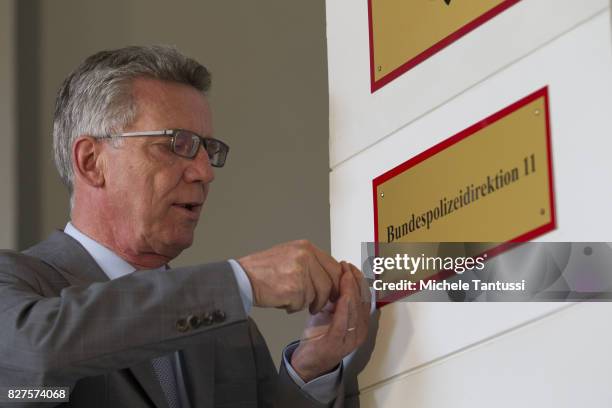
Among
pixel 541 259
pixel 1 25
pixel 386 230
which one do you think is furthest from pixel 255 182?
pixel 541 259

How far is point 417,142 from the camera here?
127 cm

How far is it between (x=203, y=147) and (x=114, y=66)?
10.2 inches

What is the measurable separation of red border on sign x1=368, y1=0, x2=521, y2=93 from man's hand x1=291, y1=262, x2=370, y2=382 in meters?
0.25

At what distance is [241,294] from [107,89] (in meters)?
0.77

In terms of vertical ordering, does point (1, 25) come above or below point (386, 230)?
above

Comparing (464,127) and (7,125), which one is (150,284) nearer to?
(464,127)

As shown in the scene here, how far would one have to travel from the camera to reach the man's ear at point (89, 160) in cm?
199

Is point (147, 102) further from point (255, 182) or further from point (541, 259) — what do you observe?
point (255, 182)

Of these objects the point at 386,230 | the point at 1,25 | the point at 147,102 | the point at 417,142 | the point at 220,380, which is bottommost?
the point at 220,380

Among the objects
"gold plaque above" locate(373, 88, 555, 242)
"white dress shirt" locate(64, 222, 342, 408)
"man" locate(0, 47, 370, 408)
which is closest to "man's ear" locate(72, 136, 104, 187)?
"man" locate(0, 47, 370, 408)

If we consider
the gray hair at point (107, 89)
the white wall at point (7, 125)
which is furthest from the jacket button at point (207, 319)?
the white wall at point (7, 125)

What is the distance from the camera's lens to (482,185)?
115 cm

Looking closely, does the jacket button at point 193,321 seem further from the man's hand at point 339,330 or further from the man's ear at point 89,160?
the man's ear at point 89,160

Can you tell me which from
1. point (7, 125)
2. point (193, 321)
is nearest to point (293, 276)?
point (193, 321)
